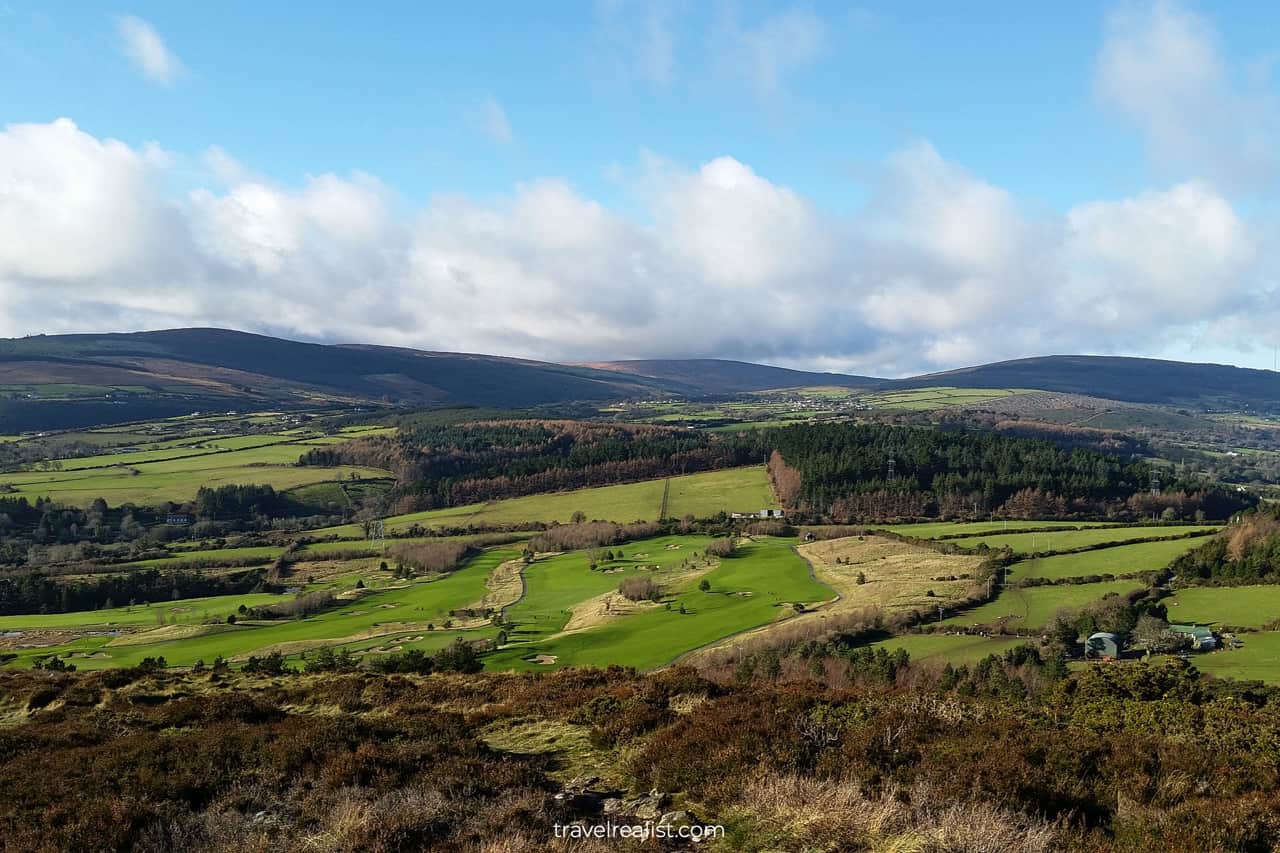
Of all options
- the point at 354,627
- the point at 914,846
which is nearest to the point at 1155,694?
the point at 914,846

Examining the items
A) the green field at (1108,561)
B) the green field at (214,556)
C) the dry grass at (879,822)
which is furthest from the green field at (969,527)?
the dry grass at (879,822)

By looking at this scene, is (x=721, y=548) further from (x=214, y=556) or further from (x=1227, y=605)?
(x=214, y=556)

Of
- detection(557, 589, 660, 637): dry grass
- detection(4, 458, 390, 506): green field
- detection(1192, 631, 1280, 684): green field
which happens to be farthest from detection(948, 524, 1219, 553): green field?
detection(4, 458, 390, 506): green field

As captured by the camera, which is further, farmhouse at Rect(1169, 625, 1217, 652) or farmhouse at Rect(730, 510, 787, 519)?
farmhouse at Rect(730, 510, 787, 519)

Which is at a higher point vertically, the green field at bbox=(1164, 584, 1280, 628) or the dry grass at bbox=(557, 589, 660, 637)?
the green field at bbox=(1164, 584, 1280, 628)

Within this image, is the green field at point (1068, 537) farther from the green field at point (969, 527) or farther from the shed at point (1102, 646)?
the shed at point (1102, 646)

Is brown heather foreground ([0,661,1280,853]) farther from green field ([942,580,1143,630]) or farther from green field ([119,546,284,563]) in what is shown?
green field ([119,546,284,563])
